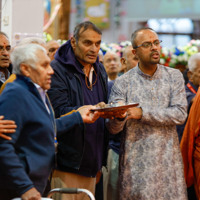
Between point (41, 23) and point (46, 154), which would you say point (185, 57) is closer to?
point (41, 23)

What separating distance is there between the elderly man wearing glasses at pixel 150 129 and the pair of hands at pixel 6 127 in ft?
3.25

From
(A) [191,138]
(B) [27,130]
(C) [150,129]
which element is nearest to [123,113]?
(C) [150,129]

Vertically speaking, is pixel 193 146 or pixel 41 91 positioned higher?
pixel 41 91

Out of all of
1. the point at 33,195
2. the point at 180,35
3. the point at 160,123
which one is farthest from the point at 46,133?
the point at 180,35

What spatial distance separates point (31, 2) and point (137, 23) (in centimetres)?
770

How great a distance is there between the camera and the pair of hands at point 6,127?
2123mm

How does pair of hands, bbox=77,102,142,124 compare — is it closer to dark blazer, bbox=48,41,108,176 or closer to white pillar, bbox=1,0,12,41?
dark blazer, bbox=48,41,108,176

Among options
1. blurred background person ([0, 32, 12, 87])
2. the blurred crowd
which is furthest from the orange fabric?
blurred background person ([0, 32, 12, 87])

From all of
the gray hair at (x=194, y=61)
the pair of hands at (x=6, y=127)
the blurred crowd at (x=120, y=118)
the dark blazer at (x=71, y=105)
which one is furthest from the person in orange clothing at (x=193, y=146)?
the pair of hands at (x=6, y=127)

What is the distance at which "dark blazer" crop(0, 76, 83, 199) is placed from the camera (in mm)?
→ 2113

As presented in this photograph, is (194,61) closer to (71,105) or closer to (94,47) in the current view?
(94,47)

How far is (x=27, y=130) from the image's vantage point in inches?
88.0

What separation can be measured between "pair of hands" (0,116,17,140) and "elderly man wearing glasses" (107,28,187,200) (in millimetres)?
989

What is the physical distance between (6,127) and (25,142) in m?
0.16
